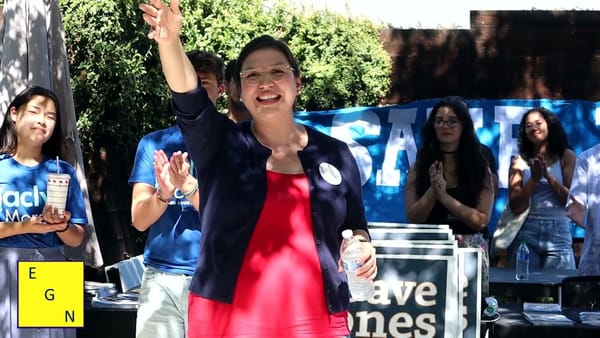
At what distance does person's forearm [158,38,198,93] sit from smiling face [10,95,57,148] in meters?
2.37

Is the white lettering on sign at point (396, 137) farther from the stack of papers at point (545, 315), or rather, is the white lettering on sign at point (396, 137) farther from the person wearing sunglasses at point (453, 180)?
the stack of papers at point (545, 315)

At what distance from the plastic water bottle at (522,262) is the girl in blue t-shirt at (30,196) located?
310 cm

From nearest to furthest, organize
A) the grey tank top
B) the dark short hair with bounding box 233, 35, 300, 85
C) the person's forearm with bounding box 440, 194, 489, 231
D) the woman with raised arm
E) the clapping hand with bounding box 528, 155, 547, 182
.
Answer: the woman with raised arm, the dark short hair with bounding box 233, 35, 300, 85, the person's forearm with bounding box 440, 194, 489, 231, the clapping hand with bounding box 528, 155, 547, 182, the grey tank top

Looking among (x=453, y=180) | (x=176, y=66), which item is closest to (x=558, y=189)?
(x=453, y=180)

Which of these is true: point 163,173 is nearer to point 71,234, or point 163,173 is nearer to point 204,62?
point 204,62

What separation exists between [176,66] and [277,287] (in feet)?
2.37

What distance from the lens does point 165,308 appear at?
443 centimetres

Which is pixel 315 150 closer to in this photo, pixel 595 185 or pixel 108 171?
pixel 595 185

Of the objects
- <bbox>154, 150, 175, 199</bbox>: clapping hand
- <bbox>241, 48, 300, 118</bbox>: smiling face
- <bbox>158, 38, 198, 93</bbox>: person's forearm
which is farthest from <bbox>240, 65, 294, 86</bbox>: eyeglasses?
<bbox>154, 150, 175, 199</bbox>: clapping hand

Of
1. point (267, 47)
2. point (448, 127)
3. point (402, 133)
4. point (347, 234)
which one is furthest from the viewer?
point (402, 133)

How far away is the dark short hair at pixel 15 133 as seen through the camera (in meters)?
5.27

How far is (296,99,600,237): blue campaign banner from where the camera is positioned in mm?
10500

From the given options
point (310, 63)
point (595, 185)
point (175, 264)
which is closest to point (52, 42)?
point (175, 264)

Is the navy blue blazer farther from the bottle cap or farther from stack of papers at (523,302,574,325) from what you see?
stack of papers at (523,302,574,325)
